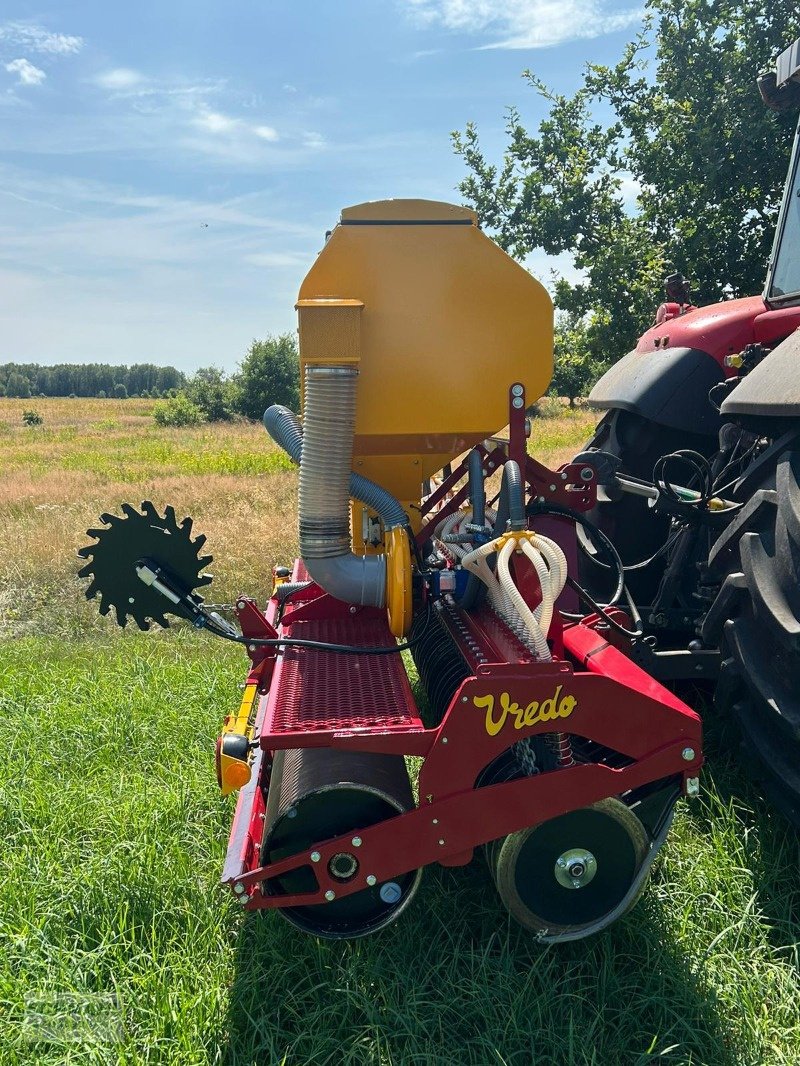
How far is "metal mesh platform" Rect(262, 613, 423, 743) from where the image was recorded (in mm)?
2096

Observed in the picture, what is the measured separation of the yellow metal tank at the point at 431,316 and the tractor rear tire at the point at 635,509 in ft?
3.11

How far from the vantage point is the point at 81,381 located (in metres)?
95.5

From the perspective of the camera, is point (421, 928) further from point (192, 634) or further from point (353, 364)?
point (192, 634)

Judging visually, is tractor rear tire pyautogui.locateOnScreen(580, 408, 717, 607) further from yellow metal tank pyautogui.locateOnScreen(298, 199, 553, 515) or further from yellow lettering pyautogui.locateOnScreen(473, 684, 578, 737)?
yellow lettering pyautogui.locateOnScreen(473, 684, 578, 737)

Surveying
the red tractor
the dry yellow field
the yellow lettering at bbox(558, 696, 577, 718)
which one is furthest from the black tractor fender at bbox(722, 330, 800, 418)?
the dry yellow field

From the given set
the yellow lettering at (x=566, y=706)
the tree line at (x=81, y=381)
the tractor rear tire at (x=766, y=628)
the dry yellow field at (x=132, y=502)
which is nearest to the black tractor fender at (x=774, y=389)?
the tractor rear tire at (x=766, y=628)

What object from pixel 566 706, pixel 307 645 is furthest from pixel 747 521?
pixel 307 645

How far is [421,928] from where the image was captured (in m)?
2.33

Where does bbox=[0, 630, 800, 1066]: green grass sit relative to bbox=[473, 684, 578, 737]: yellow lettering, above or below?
below

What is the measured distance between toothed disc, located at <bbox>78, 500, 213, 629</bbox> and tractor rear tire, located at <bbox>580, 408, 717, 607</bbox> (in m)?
1.79

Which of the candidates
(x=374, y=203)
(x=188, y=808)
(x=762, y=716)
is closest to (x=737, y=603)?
(x=762, y=716)

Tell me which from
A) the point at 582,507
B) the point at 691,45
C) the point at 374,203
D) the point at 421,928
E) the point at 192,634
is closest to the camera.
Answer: the point at 421,928

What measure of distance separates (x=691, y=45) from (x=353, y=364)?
11.0m

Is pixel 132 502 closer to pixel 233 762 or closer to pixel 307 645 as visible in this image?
pixel 307 645
